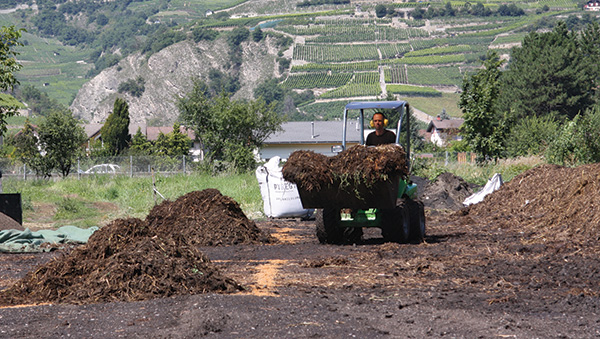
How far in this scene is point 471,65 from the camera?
7416 inches

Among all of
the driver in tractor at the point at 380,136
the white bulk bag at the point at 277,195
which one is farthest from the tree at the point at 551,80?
the driver in tractor at the point at 380,136

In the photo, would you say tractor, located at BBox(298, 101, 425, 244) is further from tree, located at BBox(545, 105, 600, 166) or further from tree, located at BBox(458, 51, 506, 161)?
tree, located at BBox(458, 51, 506, 161)

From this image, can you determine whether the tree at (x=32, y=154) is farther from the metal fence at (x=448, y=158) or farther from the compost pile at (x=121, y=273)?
the compost pile at (x=121, y=273)

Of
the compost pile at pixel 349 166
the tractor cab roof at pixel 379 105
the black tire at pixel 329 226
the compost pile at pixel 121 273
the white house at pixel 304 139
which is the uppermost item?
the tractor cab roof at pixel 379 105

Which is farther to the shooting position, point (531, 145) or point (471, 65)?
point (471, 65)

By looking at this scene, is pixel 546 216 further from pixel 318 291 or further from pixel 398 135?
pixel 318 291

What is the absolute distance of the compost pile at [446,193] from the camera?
76.7 ft

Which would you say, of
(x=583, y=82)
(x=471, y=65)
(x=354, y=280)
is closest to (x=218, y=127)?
(x=354, y=280)

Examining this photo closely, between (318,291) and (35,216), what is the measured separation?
16.6 m

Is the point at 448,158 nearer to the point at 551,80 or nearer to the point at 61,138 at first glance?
the point at 61,138

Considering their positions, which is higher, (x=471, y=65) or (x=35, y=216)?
(x=471, y=65)

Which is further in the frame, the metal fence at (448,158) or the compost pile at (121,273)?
the metal fence at (448,158)

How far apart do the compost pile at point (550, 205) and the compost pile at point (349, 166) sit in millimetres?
3475

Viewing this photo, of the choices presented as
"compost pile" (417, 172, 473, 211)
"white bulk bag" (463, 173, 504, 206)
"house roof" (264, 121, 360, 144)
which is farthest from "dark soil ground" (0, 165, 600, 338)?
"house roof" (264, 121, 360, 144)
